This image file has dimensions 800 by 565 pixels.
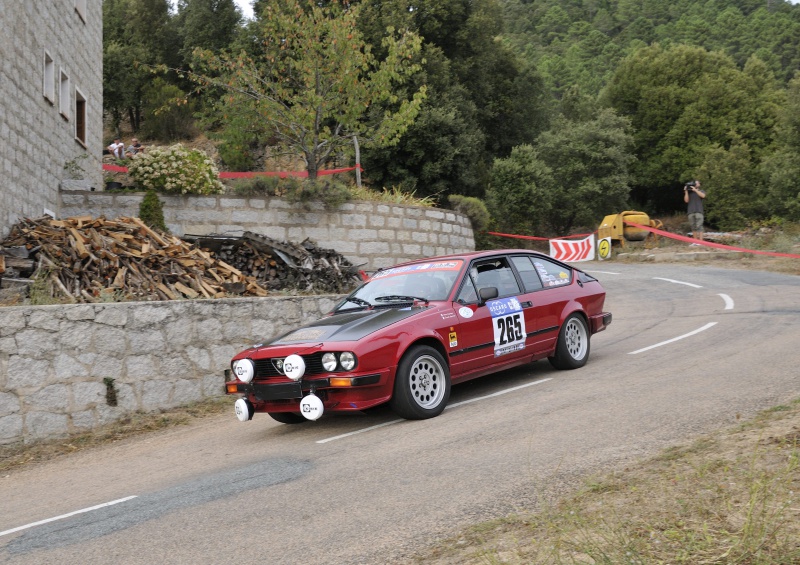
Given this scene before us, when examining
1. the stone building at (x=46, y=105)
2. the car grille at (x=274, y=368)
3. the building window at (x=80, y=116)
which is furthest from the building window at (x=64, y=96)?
the car grille at (x=274, y=368)

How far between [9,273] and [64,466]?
197 inches

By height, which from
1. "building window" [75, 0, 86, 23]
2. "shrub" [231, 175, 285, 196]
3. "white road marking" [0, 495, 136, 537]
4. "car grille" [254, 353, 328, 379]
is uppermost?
"building window" [75, 0, 86, 23]

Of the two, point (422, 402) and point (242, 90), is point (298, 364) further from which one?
point (242, 90)

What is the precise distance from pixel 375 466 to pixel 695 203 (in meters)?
23.2

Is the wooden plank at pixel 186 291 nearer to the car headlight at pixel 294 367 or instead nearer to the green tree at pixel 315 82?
the car headlight at pixel 294 367

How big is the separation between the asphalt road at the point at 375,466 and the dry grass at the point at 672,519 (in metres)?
→ 0.28

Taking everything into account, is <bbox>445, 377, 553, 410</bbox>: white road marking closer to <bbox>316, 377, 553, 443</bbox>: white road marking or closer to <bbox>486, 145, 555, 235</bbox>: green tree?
<bbox>316, 377, 553, 443</bbox>: white road marking

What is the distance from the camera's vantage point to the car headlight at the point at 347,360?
23.4ft

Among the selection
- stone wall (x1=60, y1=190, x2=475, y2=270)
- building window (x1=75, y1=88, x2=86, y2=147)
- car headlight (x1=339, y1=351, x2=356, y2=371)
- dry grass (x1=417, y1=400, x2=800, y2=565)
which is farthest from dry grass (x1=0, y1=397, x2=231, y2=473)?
building window (x1=75, y1=88, x2=86, y2=147)

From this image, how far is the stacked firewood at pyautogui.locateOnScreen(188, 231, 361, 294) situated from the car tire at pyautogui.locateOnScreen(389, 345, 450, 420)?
702 centimetres

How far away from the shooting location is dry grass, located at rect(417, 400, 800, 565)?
3.45 meters

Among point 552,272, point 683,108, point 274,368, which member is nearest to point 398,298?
point 274,368

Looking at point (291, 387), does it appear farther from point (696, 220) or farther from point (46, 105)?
point (696, 220)

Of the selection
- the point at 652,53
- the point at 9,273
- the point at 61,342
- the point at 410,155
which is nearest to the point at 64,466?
the point at 61,342
